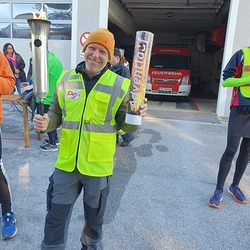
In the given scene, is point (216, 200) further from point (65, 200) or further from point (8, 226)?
point (8, 226)

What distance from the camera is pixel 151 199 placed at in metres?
3.22

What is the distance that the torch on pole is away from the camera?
138cm

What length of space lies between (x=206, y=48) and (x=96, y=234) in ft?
60.9

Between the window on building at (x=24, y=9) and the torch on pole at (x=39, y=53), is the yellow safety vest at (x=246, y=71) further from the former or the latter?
the window on building at (x=24, y=9)

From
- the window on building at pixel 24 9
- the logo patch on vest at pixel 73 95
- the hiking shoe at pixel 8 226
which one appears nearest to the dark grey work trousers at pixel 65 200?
the logo patch on vest at pixel 73 95

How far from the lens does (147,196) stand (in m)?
3.29

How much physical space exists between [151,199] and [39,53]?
7.70ft

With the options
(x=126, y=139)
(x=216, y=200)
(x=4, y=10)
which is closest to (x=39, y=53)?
(x=216, y=200)

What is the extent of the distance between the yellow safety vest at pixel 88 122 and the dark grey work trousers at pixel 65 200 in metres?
0.07

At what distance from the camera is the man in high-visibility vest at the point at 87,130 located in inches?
68.7

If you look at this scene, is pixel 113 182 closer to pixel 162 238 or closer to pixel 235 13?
pixel 162 238

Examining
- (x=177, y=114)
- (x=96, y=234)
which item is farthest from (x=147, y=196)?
(x=177, y=114)

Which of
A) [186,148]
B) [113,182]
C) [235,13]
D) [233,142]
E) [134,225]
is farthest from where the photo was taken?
[235,13]

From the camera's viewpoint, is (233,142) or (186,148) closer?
(233,142)
